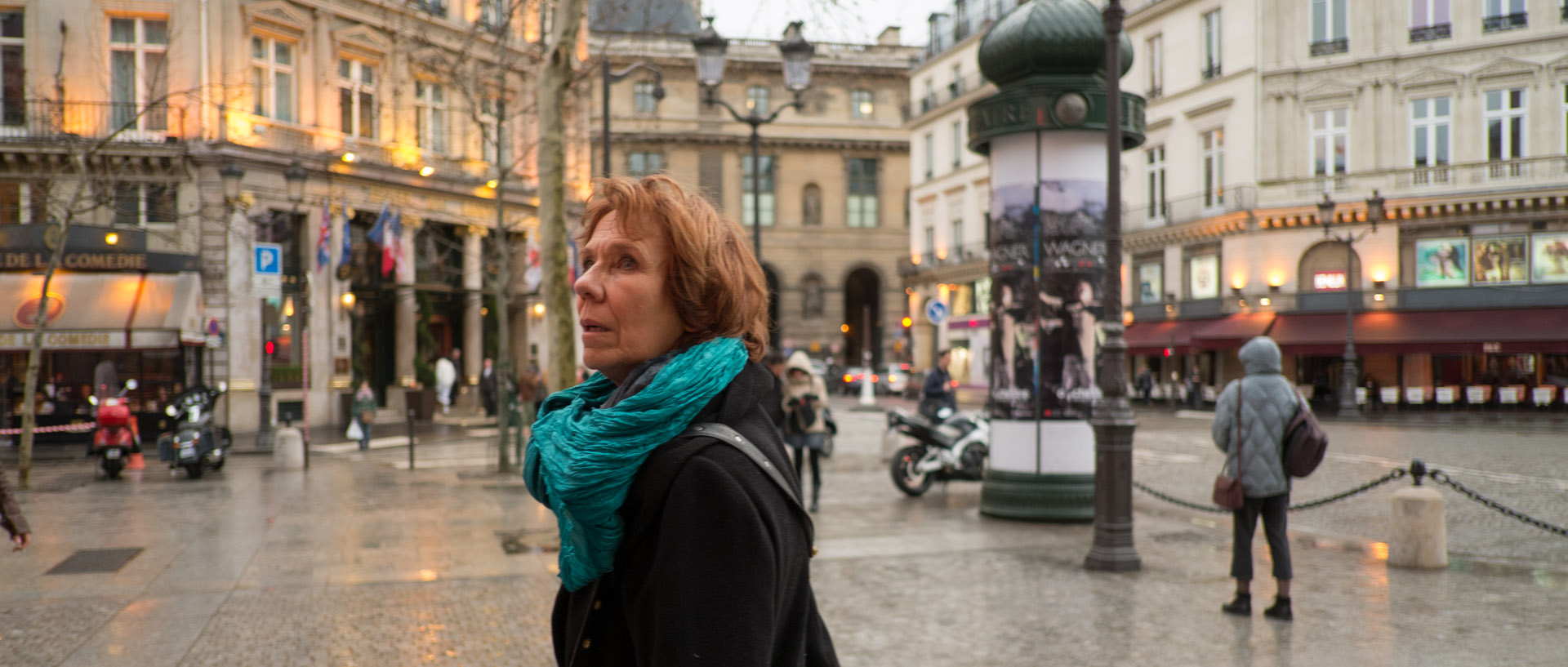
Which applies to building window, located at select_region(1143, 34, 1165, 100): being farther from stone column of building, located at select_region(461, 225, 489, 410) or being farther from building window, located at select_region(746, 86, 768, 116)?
stone column of building, located at select_region(461, 225, 489, 410)

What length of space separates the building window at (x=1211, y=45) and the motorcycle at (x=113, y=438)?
3498cm

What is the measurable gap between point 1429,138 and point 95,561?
37190mm

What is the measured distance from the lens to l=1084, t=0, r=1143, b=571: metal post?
8.73 metres

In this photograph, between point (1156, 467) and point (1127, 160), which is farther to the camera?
point (1127, 160)

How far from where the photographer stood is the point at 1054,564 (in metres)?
9.06

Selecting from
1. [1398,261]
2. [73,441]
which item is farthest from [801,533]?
[1398,261]

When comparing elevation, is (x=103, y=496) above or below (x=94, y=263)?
below

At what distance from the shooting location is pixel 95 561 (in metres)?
9.39

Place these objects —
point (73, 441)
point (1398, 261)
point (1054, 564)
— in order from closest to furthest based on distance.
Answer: point (1054, 564), point (73, 441), point (1398, 261)

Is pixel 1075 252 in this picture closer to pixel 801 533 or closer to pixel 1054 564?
pixel 1054 564

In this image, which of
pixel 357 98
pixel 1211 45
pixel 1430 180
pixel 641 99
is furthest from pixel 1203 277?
pixel 641 99

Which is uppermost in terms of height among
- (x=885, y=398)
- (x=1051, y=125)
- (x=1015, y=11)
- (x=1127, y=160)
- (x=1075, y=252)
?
(x=1127, y=160)

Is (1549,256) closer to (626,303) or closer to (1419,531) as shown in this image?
(1419,531)

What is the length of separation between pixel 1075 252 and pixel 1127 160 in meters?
36.2
